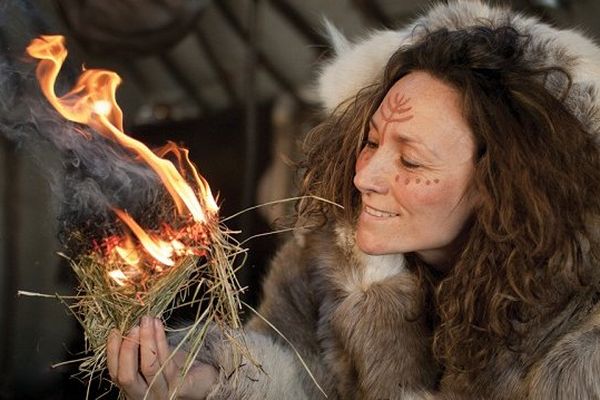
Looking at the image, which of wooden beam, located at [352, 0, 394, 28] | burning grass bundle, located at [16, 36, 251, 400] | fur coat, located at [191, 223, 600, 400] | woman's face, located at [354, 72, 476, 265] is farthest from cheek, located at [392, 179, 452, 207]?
wooden beam, located at [352, 0, 394, 28]

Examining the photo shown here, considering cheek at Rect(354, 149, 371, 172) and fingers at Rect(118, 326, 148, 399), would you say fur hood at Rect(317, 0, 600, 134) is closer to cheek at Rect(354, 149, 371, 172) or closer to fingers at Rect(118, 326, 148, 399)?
cheek at Rect(354, 149, 371, 172)

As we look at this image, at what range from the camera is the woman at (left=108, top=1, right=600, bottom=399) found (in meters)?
1.73

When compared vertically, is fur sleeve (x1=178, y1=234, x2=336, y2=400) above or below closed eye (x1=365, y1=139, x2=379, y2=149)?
below

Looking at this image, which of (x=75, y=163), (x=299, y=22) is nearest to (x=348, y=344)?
(x=75, y=163)

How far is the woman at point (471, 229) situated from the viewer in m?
1.73

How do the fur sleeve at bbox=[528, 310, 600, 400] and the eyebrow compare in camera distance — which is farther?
the eyebrow

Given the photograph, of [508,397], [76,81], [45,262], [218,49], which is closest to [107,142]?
[76,81]

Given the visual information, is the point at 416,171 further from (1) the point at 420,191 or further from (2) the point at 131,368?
(2) the point at 131,368

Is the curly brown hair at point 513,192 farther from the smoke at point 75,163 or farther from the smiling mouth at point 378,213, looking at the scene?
the smoke at point 75,163

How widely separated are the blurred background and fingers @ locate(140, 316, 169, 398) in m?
0.68

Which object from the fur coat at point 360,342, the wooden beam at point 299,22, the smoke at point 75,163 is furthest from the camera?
the wooden beam at point 299,22

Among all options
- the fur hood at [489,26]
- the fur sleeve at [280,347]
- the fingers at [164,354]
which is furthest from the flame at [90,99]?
the fur hood at [489,26]

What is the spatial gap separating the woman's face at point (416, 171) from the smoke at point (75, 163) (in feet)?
1.81

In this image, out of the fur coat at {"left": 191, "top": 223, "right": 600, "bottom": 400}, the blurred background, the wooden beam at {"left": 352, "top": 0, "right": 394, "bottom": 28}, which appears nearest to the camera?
the fur coat at {"left": 191, "top": 223, "right": 600, "bottom": 400}
